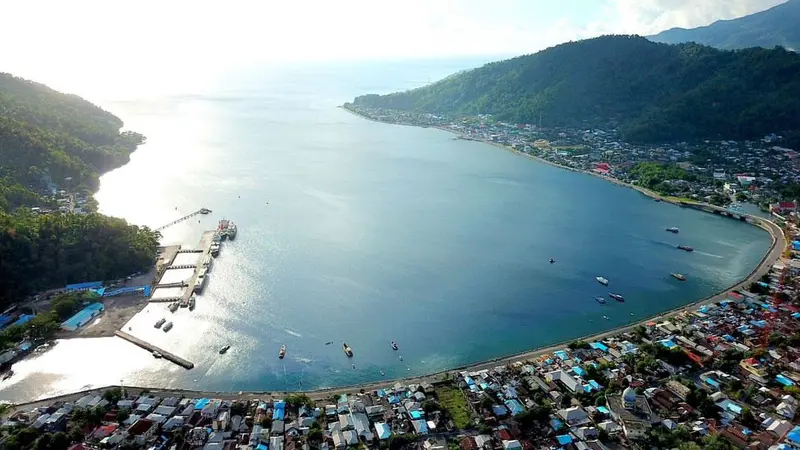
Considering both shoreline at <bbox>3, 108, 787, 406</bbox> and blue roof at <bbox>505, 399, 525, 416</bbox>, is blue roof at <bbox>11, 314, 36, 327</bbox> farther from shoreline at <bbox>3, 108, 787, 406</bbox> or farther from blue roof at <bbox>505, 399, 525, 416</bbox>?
blue roof at <bbox>505, 399, 525, 416</bbox>

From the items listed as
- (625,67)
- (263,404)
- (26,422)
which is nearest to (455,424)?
(263,404)

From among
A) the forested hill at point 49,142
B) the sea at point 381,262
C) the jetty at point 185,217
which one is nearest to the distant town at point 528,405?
the sea at point 381,262

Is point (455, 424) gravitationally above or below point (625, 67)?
below

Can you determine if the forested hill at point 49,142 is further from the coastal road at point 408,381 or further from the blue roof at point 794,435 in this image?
the blue roof at point 794,435

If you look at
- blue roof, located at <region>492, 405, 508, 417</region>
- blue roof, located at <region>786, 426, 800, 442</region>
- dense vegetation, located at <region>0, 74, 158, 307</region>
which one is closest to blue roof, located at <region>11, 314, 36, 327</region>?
dense vegetation, located at <region>0, 74, 158, 307</region>

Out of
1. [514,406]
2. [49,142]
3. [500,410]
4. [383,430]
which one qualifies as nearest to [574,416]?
[514,406]

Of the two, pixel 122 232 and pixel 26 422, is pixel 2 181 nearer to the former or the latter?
pixel 122 232
